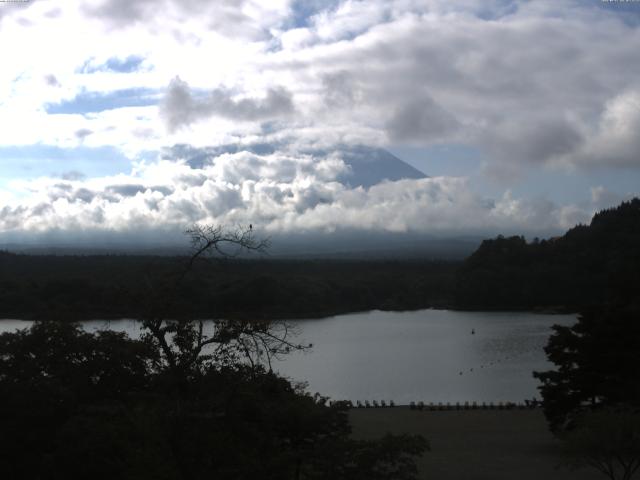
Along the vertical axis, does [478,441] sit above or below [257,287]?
below

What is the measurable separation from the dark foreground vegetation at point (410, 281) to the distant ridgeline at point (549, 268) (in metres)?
0.07

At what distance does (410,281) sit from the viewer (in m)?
61.3

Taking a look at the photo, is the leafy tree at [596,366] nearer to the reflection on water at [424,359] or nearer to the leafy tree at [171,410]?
the leafy tree at [171,410]

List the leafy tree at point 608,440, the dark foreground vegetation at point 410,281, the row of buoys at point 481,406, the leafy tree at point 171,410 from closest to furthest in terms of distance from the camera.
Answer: the leafy tree at point 171,410, the leafy tree at point 608,440, the row of buoys at point 481,406, the dark foreground vegetation at point 410,281

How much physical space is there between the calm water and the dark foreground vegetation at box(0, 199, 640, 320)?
3541 millimetres

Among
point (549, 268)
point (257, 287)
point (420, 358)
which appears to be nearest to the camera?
point (420, 358)

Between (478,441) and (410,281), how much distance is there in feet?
155

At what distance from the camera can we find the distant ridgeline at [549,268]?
174 feet

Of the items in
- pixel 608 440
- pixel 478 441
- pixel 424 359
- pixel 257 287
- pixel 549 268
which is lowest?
pixel 424 359

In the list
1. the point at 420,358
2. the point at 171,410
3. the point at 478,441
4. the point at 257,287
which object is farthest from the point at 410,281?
the point at 171,410

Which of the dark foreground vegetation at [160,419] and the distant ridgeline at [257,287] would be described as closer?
the dark foreground vegetation at [160,419]

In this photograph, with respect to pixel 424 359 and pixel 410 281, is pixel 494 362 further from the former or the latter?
pixel 410 281

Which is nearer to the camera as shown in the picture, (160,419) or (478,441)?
(160,419)

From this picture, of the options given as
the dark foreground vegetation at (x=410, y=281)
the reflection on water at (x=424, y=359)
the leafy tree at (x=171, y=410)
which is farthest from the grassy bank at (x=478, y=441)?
the dark foreground vegetation at (x=410, y=281)
